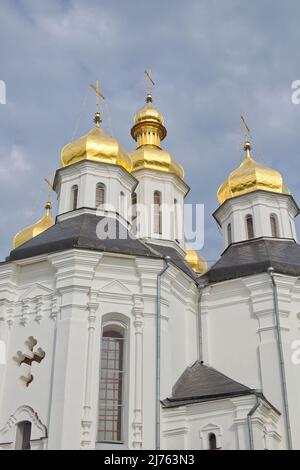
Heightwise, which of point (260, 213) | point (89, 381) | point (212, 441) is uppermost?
point (260, 213)

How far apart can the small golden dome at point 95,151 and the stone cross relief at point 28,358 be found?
20.4ft

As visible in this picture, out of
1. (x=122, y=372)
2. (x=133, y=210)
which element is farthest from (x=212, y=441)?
(x=133, y=210)

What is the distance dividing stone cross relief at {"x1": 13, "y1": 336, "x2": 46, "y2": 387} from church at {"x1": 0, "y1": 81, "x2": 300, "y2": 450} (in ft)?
0.08

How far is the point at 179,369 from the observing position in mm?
15523

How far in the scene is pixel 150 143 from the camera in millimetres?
23359

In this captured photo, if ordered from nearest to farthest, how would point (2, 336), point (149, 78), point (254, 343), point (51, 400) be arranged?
1. point (51, 400)
2. point (2, 336)
3. point (254, 343)
4. point (149, 78)

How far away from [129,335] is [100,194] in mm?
5065

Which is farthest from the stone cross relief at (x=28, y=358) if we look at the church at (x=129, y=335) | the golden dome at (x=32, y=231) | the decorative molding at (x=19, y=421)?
the golden dome at (x=32, y=231)

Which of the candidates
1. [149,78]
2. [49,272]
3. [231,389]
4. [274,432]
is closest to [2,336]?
[49,272]

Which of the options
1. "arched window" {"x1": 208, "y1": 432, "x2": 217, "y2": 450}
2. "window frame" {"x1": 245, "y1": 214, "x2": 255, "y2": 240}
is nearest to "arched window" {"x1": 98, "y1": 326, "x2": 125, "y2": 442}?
"arched window" {"x1": 208, "y1": 432, "x2": 217, "y2": 450}

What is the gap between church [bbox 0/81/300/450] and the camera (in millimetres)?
13562

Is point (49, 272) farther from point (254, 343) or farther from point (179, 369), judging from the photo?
point (254, 343)

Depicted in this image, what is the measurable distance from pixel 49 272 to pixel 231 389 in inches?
191

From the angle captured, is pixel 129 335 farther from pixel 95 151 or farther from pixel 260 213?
pixel 260 213
